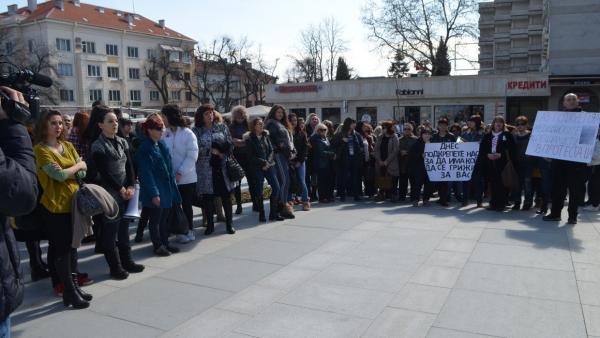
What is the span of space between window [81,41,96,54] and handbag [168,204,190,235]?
67195 mm

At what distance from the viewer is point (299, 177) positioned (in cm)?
966

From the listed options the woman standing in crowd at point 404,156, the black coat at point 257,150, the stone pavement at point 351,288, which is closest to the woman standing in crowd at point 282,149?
the black coat at point 257,150

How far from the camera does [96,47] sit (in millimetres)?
67375

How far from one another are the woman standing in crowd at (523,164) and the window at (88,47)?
67.2 meters

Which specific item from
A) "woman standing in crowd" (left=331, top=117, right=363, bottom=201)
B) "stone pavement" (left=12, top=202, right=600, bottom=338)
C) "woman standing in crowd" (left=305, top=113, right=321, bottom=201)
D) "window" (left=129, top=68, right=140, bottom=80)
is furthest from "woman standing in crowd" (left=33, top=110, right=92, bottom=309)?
"window" (left=129, top=68, right=140, bottom=80)

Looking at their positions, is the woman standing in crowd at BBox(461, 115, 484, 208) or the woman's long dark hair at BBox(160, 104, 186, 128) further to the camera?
the woman standing in crowd at BBox(461, 115, 484, 208)

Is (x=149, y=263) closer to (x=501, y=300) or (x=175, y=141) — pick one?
(x=175, y=141)

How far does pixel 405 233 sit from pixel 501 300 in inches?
110

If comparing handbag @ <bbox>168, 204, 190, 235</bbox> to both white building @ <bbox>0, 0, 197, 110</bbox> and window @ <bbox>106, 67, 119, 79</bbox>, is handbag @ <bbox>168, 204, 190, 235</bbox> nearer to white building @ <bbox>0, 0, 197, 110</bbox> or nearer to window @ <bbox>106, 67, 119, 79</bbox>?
white building @ <bbox>0, 0, 197, 110</bbox>

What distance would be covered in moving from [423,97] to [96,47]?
164 ft

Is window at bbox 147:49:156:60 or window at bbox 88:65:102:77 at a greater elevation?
window at bbox 147:49:156:60

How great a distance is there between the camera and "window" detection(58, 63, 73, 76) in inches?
2478

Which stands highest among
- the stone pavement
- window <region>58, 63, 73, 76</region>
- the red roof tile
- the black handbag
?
the red roof tile

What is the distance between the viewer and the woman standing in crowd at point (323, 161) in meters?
10.4
